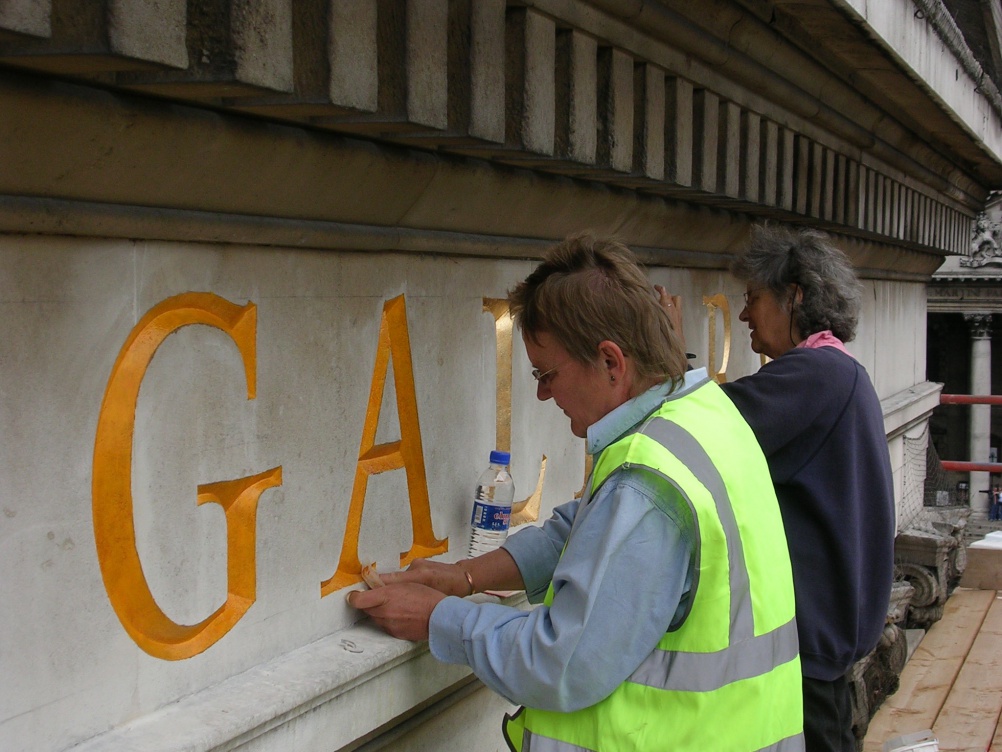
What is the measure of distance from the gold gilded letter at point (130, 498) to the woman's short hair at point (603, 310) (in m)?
0.58

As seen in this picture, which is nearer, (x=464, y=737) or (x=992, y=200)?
Result: (x=464, y=737)

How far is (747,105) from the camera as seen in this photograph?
13.4ft

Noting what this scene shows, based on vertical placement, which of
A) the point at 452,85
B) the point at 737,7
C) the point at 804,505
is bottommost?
the point at 804,505

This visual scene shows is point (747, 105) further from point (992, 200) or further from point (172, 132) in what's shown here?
point (992, 200)

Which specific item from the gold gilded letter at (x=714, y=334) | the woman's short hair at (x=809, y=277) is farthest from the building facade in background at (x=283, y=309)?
the gold gilded letter at (x=714, y=334)

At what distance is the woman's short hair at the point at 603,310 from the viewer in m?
2.07

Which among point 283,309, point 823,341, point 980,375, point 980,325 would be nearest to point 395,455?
point 283,309

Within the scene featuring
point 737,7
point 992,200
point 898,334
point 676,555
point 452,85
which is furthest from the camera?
point 992,200

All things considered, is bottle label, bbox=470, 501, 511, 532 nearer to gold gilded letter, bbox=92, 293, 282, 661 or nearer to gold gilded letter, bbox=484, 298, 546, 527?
gold gilded letter, bbox=484, 298, 546, 527

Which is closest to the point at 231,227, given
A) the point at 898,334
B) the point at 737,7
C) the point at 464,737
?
the point at 464,737

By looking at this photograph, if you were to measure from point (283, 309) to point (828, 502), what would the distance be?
1445 mm

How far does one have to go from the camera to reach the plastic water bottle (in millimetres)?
2986

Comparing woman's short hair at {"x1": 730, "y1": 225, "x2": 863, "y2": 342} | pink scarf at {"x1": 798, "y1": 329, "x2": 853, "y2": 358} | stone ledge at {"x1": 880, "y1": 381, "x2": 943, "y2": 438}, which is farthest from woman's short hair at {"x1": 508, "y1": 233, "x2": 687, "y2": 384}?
stone ledge at {"x1": 880, "y1": 381, "x2": 943, "y2": 438}

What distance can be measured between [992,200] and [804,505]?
7.63 m
